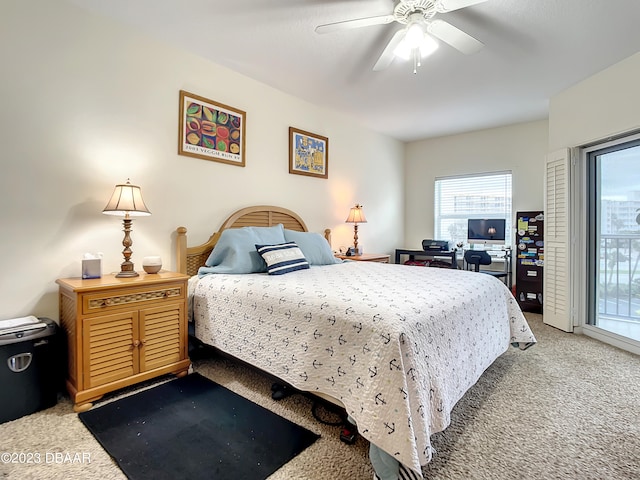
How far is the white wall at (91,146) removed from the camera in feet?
6.68

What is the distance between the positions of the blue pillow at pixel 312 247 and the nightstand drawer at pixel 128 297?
117 cm

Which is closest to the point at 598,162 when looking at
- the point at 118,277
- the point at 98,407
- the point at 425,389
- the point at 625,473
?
the point at 625,473

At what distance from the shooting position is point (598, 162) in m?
3.31

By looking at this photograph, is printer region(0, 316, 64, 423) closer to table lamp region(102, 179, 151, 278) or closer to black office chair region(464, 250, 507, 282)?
table lamp region(102, 179, 151, 278)

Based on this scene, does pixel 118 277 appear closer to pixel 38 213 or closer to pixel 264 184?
pixel 38 213

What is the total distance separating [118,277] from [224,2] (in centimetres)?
199

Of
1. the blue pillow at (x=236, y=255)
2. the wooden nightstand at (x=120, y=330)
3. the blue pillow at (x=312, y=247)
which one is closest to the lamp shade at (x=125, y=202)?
the wooden nightstand at (x=120, y=330)

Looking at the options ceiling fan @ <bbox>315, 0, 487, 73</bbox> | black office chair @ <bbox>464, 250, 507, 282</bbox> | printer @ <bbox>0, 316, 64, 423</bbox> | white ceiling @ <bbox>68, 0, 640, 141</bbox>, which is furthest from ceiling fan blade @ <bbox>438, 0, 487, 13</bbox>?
black office chair @ <bbox>464, 250, 507, 282</bbox>

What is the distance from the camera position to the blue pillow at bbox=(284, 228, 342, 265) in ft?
10.3

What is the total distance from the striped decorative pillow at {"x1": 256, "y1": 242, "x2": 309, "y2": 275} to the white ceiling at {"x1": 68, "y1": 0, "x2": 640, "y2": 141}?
1.67m

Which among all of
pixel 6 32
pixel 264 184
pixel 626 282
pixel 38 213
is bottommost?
pixel 626 282

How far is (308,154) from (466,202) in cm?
282

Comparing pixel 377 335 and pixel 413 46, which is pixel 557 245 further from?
pixel 377 335

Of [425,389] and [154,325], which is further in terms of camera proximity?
[154,325]
